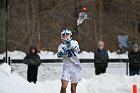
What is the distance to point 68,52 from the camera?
9.34 meters

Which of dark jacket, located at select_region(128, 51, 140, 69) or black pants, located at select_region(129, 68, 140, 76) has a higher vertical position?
dark jacket, located at select_region(128, 51, 140, 69)

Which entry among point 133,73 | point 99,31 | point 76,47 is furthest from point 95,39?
point 76,47

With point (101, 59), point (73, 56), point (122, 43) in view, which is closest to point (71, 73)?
point (73, 56)

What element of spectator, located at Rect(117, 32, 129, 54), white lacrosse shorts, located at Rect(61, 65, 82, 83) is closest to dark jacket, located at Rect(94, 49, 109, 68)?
white lacrosse shorts, located at Rect(61, 65, 82, 83)

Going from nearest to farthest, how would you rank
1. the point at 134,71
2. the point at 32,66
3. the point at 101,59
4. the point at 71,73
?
the point at 71,73 → the point at 32,66 → the point at 101,59 → the point at 134,71

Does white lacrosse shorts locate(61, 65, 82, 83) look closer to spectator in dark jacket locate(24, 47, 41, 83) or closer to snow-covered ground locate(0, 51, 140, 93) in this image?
snow-covered ground locate(0, 51, 140, 93)

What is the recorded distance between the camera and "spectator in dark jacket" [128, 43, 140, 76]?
41.7ft

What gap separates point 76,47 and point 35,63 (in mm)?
3369

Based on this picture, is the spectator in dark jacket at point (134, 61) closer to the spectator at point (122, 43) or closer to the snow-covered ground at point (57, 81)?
the snow-covered ground at point (57, 81)

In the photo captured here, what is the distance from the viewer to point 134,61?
12711 millimetres

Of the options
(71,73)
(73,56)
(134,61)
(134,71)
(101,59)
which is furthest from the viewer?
(134,71)

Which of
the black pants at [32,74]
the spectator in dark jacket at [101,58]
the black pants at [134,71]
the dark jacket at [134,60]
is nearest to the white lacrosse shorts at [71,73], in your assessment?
the black pants at [32,74]

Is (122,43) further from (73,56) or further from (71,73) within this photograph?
(73,56)

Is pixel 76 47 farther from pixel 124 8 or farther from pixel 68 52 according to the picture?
pixel 124 8
